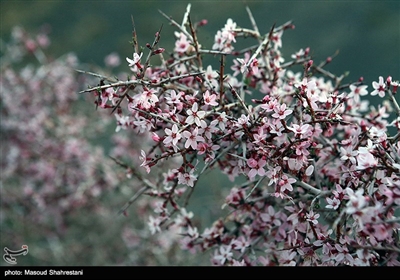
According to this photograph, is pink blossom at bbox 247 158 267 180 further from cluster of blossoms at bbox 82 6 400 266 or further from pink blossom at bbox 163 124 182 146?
pink blossom at bbox 163 124 182 146

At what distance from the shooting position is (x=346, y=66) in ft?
19.9

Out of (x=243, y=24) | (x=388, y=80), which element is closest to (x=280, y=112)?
(x=388, y=80)

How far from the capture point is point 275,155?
2014 millimetres

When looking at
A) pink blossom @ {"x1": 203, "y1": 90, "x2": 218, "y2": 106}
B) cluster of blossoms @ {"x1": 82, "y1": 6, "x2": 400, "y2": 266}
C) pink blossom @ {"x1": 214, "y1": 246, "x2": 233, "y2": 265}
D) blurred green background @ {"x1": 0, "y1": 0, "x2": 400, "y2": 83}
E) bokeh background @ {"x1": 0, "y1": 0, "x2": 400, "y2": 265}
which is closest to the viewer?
cluster of blossoms @ {"x1": 82, "y1": 6, "x2": 400, "y2": 266}

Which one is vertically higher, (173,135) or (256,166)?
(173,135)

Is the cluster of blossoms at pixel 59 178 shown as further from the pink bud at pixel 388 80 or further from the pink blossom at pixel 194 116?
the pink bud at pixel 388 80

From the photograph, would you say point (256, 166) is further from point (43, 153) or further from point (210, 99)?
point (43, 153)

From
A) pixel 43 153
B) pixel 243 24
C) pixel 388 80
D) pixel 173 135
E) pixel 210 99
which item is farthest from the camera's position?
pixel 243 24

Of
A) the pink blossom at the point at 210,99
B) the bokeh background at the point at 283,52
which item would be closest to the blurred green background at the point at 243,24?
the bokeh background at the point at 283,52

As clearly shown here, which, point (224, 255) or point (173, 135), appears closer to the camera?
point (173, 135)

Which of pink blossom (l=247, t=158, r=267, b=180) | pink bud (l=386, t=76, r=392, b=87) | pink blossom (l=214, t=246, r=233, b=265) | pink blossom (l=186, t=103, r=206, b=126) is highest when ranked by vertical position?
pink bud (l=386, t=76, r=392, b=87)

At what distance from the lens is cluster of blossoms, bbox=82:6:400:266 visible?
1.91 m

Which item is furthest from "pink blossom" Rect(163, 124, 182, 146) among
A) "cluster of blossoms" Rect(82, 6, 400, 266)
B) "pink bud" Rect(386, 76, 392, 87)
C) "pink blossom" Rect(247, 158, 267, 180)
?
"pink bud" Rect(386, 76, 392, 87)

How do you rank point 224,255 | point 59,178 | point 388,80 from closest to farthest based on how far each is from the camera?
1. point 388,80
2. point 224,255
3. point 59,178
